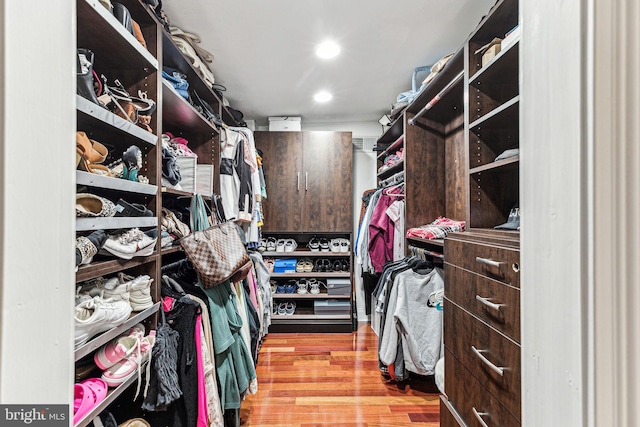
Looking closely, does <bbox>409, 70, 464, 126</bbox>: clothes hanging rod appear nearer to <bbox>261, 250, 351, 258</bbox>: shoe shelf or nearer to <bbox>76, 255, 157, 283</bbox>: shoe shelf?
<bbox>261, 250, 351, 258</bbox>: shoe shelf

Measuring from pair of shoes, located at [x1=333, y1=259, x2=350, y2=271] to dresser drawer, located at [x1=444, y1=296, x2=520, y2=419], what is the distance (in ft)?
6.51

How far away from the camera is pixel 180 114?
166 centimetres

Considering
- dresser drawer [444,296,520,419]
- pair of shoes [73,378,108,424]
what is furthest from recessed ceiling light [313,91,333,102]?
pair of shoes [73,378,108,424]

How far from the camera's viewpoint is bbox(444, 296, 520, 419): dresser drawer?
0.76m

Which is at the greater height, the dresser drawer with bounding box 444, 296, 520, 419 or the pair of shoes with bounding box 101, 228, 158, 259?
the pair of shoes with bounding box 101, 228, 158, 259

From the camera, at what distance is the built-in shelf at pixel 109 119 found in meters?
0.77

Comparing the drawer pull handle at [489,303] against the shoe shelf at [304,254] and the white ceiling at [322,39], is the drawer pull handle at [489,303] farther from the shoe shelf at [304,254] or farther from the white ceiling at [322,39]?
the shoe shelf at [304,254]

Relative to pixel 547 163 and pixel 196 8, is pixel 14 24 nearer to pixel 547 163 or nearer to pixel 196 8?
pixel 547 163

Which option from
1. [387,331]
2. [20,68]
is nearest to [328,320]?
[387,331]

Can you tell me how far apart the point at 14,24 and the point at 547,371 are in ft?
3.00

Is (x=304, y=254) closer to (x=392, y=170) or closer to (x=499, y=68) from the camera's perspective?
(x=392, y=170)

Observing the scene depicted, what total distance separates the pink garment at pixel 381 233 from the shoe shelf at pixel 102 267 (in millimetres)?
1940

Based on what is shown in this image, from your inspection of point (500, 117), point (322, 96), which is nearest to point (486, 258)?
point (500, 117)

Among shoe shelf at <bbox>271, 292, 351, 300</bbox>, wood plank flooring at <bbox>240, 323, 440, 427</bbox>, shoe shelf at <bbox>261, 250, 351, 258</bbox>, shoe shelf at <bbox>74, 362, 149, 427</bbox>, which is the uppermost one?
shoe shelf at <bbox>261, 250, 351, 258</bbox>
